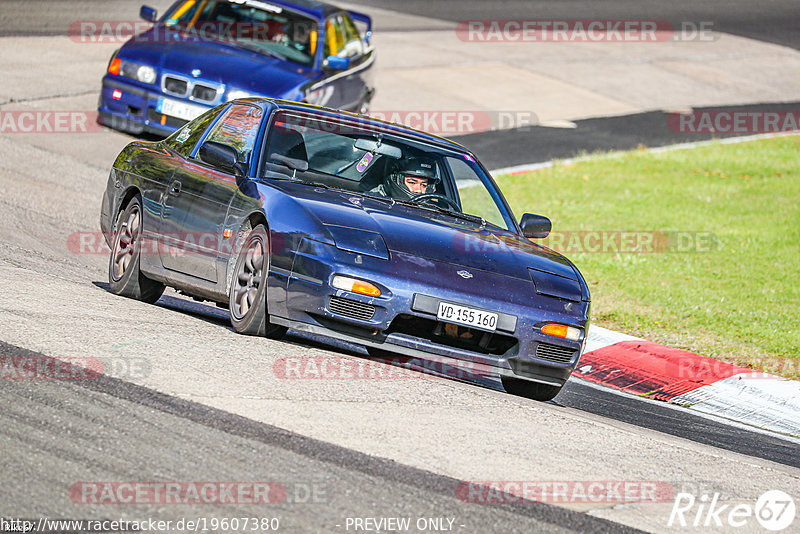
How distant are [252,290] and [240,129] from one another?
5.27 feet

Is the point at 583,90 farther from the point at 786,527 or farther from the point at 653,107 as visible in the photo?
the point at 786,527

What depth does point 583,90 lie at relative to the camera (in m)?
23.4

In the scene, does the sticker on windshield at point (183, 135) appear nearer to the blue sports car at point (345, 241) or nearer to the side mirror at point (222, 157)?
the blue sports car at point (345, 241)

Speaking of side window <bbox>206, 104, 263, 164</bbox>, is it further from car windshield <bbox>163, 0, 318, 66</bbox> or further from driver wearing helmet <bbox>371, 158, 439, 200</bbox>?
car windshield <bbox>163, 0, 318, 66</bbox>

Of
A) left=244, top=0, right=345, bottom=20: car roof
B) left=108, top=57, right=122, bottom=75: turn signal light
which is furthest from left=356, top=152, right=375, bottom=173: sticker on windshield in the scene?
left=244, top=0, right=345, bottom=20: car roof

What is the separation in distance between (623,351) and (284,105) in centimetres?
336

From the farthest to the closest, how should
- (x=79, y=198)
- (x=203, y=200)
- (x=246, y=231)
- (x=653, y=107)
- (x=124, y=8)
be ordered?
1. (x=124, y=8)
2. (x=653, y=107)
3. (x=79, y=198)
4. (x=203, y=200)
5. (x=246, y=231)

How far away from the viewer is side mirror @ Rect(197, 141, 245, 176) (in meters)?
7.89

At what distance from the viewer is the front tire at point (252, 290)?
23.4 feet

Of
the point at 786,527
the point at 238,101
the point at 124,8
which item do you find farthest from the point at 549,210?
the point at 124,8

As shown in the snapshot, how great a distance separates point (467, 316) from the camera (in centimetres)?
699

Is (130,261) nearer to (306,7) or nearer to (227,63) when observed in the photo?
(227,63)

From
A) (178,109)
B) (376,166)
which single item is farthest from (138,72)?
(376,166)

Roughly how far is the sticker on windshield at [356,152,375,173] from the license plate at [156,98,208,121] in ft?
20.5
